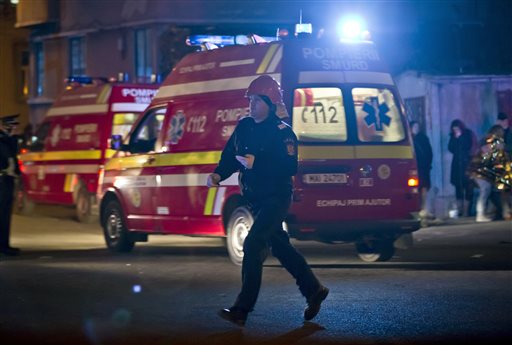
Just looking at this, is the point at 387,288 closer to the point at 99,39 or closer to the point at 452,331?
the point at 452,331

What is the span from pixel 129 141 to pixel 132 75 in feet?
58.0

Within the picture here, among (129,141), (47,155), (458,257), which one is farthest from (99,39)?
(458,257)

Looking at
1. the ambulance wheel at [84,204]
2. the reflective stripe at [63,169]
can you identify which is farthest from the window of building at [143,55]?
the ambulance wheel at [84,204]

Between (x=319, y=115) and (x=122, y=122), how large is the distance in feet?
27.0

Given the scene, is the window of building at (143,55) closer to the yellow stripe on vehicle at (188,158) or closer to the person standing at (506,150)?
the person standing at (506,150)

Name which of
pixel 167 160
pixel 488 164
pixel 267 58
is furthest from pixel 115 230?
pixel 488 164

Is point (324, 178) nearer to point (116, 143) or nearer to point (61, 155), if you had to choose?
point (116, 143)

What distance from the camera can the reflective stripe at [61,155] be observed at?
834 inches

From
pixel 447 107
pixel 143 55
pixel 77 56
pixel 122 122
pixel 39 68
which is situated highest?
pixel 77 56

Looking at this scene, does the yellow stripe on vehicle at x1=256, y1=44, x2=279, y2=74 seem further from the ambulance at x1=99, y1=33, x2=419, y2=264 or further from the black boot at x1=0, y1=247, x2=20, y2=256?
the black boot at x1=0, y1=247, x2=20, y2=256

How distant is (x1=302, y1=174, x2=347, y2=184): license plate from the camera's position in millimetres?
13116

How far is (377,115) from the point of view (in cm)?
1378

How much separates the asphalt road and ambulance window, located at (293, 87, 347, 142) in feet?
4.60

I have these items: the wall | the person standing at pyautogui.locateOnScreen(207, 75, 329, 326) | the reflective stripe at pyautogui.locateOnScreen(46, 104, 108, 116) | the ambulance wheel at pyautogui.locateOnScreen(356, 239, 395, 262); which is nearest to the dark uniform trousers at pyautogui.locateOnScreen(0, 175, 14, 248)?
the ambulance wheel at pyautogui.locateOnScreen(356, 239, 395, 262)
